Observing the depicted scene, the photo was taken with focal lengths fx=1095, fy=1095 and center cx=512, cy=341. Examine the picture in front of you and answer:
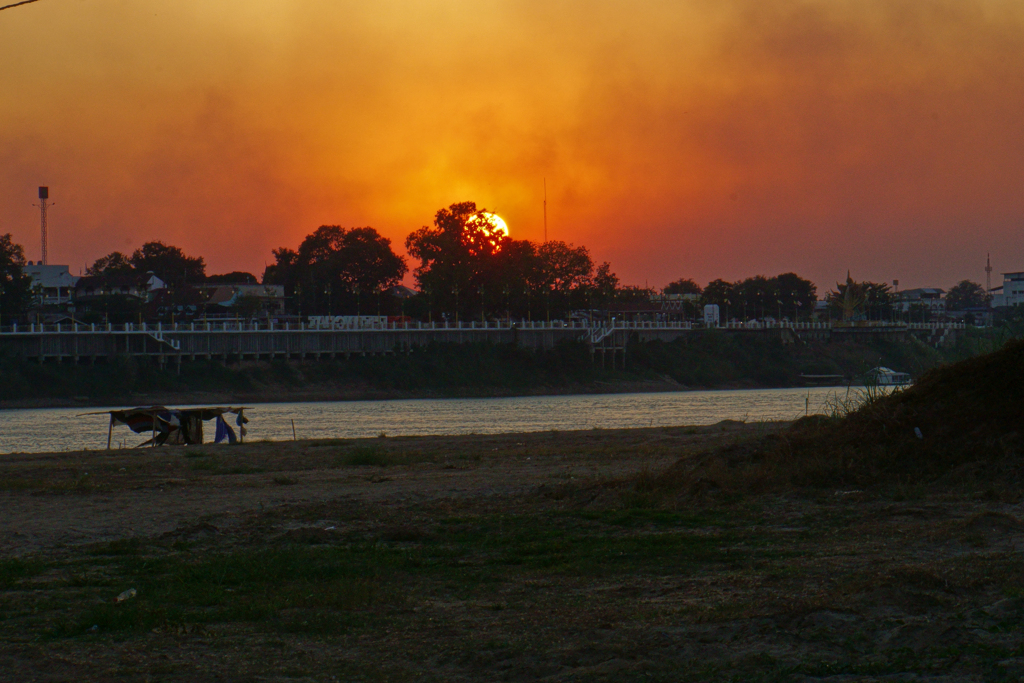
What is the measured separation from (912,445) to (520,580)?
8732 millimetres

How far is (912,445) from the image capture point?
1755 cm

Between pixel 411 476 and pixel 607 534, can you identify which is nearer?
pixel 607 534

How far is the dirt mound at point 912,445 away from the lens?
16.8 m

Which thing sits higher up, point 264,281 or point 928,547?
point 264,281

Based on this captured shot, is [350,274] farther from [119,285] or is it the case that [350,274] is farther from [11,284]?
[11,284]

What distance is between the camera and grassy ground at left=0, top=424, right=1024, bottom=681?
8.24 metres

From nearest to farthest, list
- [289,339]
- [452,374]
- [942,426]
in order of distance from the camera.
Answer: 1. [942,426]
2. [289,339]
3. [452,374]

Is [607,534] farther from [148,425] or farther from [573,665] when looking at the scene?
[148,425]

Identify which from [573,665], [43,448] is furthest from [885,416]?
[43,448]

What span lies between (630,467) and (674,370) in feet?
352

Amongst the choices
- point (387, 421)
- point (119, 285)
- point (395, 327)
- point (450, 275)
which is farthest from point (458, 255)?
point (387, 421)

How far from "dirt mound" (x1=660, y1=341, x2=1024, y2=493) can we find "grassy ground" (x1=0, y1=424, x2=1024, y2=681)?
254 mm

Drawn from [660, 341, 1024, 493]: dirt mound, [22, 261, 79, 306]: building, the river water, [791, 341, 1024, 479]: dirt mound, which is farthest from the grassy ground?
[22, 261, 79, 306]: building

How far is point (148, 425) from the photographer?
119 feet
